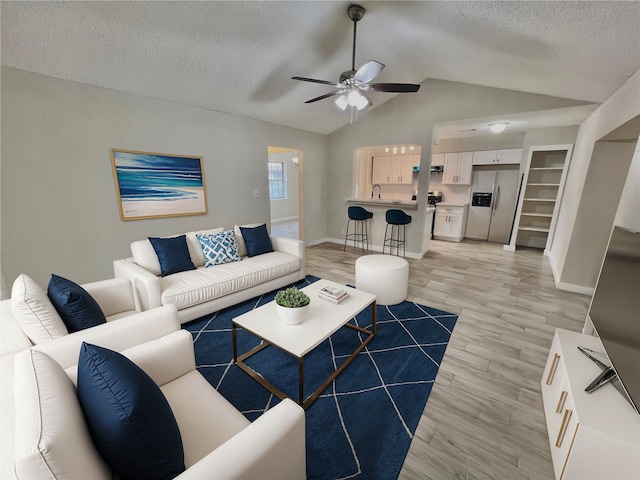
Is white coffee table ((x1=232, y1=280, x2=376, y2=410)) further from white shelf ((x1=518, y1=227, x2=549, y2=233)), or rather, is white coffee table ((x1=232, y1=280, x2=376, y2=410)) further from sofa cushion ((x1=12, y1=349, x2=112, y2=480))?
white shelf ((x1=518, y1=227, x2=549, y2=233))

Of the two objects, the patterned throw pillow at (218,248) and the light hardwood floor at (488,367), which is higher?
the patterned throw pillow at (218,248)

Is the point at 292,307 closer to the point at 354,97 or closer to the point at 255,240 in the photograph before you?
the point at 255,240

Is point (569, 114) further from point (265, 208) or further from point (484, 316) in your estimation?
point (265, 208)

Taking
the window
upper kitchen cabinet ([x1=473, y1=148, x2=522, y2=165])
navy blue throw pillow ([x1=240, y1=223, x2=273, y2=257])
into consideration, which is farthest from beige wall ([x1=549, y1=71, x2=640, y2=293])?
the window

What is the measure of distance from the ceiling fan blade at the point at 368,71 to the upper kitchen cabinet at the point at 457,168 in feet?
14.7

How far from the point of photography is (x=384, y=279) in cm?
305

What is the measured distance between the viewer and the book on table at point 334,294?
227 cm

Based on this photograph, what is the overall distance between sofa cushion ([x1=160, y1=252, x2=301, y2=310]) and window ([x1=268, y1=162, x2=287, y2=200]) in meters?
5.70

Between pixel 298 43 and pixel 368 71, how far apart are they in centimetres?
96

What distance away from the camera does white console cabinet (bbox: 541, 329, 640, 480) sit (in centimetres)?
114

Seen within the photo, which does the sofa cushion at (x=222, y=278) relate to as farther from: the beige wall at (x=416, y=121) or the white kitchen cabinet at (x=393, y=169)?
the white kitchen cabinet at (x=393, y=169)

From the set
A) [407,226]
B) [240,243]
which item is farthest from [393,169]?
[240,243]

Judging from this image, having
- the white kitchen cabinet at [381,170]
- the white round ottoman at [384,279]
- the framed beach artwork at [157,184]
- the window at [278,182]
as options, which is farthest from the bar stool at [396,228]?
the window at [278,182]

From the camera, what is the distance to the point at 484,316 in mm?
2895
